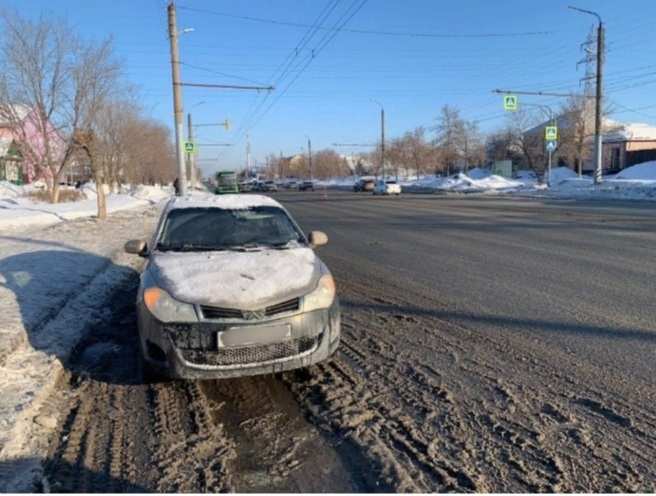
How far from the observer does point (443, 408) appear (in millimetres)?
3697

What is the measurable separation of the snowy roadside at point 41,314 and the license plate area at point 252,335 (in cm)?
131

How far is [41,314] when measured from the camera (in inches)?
233

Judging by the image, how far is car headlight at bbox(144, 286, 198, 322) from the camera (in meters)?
3.84

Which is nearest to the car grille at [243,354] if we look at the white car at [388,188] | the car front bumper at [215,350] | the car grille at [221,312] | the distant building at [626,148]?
the car front bumper at [215,350]

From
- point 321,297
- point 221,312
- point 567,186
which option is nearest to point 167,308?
point 221,312

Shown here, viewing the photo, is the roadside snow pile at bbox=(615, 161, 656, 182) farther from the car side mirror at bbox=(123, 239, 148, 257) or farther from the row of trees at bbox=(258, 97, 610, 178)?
the car side mirror at bbox=(123, 239, 148, 257)

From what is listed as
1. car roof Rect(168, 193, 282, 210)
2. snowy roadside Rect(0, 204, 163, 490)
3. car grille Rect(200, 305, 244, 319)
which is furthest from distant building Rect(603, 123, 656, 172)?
car grille Rect(200, 305, 244, 319)

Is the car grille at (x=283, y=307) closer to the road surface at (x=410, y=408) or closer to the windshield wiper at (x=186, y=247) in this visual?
the road surface at (x=410, y=408)

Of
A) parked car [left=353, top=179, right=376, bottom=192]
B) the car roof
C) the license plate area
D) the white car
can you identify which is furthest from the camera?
parked car [left=353, top=179, right=376, bottom=192]

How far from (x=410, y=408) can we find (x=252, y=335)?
128cm

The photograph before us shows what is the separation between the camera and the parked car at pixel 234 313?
3.82 m

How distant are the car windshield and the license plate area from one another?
1.34m

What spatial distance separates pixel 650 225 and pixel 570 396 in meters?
13.2

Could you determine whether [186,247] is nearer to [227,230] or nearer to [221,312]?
[227,230]
